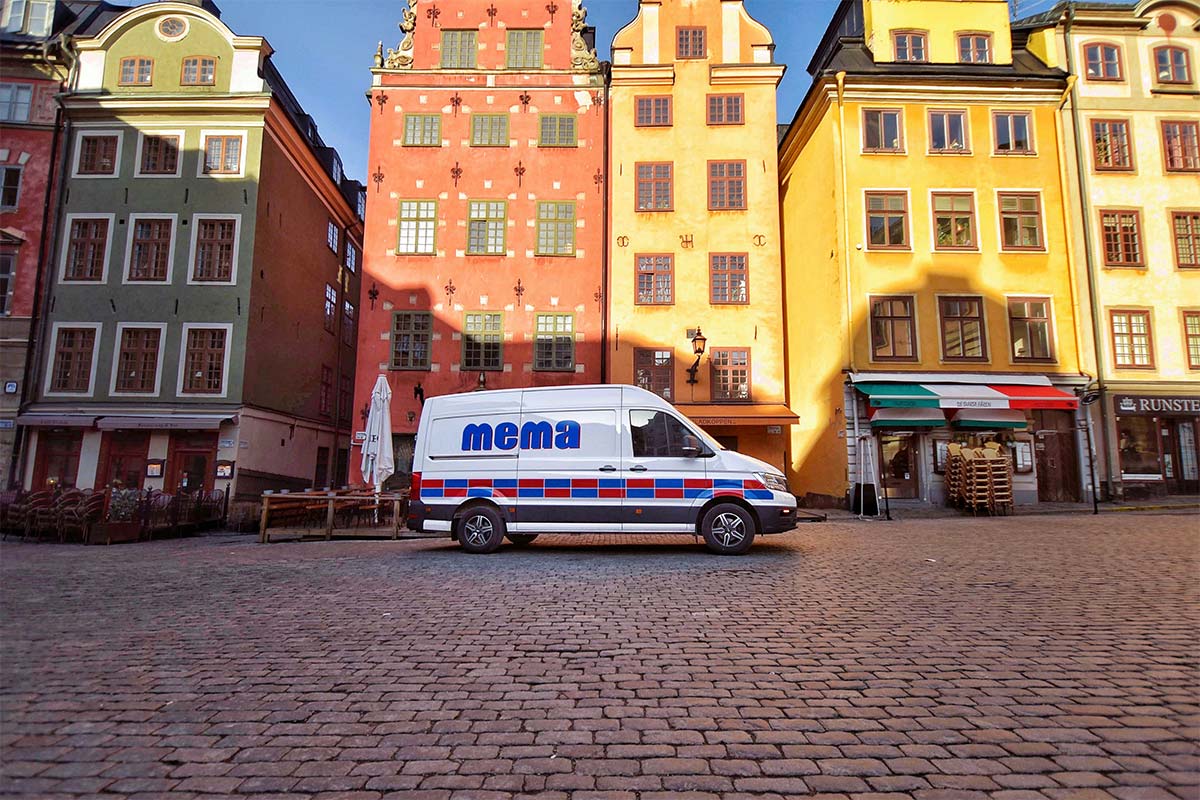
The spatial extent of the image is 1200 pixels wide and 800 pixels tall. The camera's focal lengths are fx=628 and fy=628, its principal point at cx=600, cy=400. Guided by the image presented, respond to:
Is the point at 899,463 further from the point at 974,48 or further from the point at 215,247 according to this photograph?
the point at 215,247

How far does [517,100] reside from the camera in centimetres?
2398

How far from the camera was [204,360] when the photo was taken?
21.6 metres

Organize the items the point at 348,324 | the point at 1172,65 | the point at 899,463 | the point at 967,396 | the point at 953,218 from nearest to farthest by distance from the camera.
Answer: the point at 967,396
the point at 899,463
the point at 953,218
the point at 1172,65
the point at 348,324

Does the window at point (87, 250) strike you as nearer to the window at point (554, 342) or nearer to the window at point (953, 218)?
the window at point (554, 342)

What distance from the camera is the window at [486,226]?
2334 cm

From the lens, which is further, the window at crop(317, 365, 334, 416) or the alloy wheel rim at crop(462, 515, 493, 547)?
the window at crop(317, 365, 334, 416)

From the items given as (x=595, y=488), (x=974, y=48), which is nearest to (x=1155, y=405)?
(x=974, y=48)

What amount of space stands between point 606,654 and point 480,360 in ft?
61.6

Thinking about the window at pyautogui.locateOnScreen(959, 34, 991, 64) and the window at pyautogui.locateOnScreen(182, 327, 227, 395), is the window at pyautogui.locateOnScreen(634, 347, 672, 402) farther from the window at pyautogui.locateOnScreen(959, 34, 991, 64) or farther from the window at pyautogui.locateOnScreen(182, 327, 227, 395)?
the window at pyautogui.locateOnScreen(959, 34, 991, 64)

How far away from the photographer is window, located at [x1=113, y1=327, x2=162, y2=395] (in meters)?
21.5

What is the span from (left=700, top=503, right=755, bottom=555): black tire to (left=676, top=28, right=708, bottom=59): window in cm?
2050

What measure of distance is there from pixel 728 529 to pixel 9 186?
92.3 ft

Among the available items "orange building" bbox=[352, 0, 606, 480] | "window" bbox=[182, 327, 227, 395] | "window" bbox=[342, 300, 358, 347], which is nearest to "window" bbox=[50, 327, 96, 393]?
"window" bbox=[182, 327, 227, 395]

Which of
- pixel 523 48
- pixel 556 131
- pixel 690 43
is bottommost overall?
pixel 556 131
